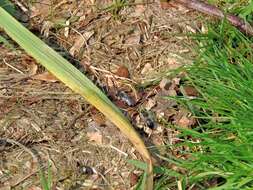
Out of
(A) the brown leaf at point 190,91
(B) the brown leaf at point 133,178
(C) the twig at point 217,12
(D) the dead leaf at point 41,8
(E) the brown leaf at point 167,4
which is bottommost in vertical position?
(B) the brown leaf at point 133,178

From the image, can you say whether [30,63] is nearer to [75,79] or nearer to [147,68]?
[75,79]

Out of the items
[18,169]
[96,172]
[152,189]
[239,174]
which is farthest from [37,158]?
[239,174]

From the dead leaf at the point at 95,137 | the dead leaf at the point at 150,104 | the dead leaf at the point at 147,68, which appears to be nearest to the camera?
the dead leaf at the point at 95,137

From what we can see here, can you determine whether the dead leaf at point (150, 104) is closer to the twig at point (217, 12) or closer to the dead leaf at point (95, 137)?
the dead leaf at point (95, 137)

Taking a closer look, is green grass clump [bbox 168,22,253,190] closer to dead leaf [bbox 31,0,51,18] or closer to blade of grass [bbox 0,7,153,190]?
blade of grass [bbox 0,7,153,190]

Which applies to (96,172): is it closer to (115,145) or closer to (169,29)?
(115,145)

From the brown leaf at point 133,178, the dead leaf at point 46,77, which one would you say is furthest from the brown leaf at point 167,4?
the brown leaf at point 133,178

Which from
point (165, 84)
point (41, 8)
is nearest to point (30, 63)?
point (41, 8)
